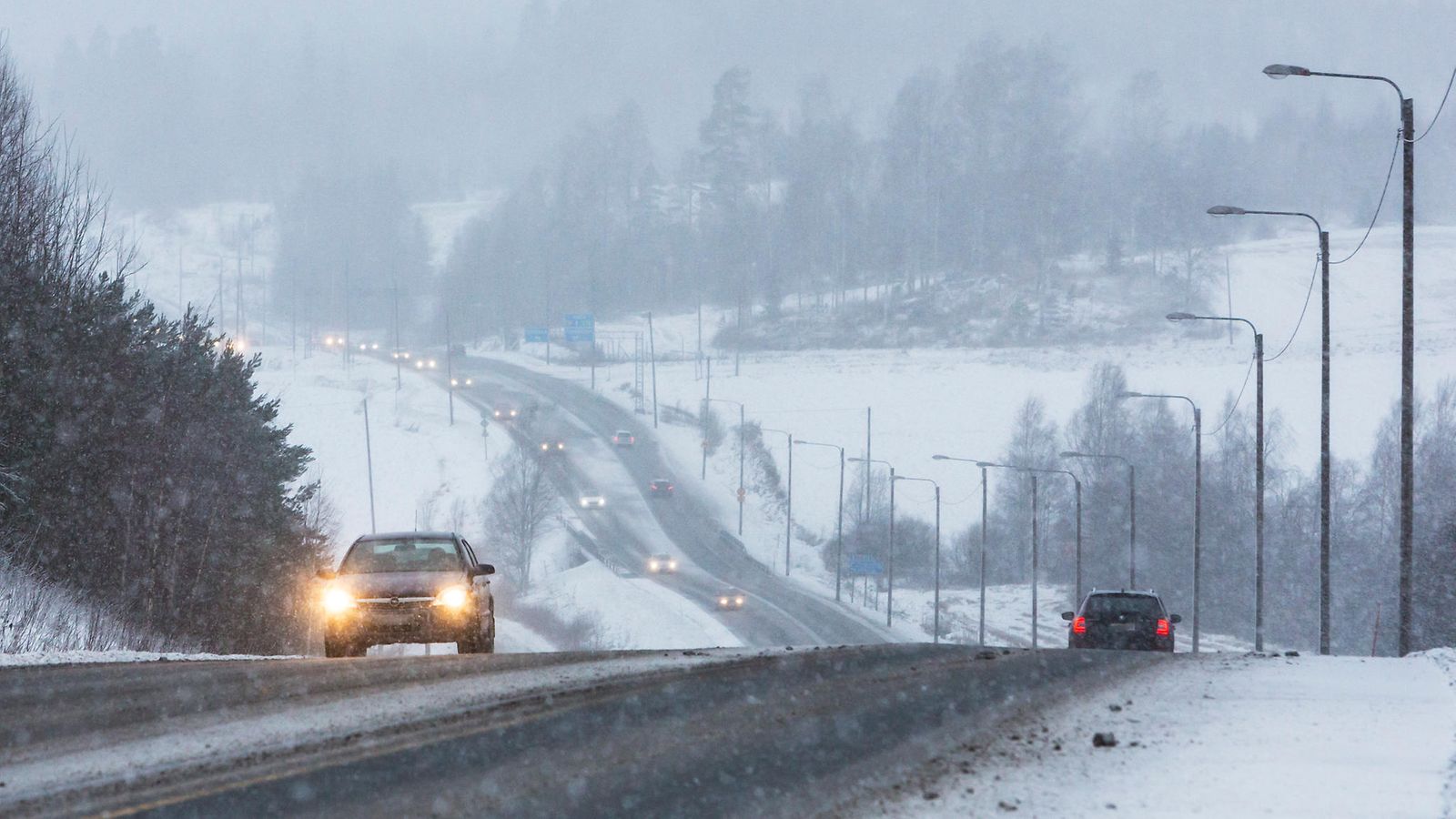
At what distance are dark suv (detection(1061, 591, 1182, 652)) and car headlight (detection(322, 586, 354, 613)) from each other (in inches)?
484

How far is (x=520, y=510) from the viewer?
8438 centimetres

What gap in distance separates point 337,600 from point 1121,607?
13.2 m

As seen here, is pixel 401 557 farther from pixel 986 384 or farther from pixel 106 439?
pixel 986 384

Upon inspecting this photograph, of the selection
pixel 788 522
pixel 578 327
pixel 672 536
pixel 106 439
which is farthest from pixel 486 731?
pixel 578 327

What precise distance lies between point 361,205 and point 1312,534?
141 m

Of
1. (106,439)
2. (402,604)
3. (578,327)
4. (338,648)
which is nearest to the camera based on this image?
(402,604)

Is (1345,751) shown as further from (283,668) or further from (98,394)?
(98,394)

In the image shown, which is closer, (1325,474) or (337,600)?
(337,600)

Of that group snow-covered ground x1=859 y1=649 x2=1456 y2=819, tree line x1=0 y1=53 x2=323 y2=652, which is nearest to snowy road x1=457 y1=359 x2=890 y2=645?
tree line x1=0 y1=53 x2=323 y2=652

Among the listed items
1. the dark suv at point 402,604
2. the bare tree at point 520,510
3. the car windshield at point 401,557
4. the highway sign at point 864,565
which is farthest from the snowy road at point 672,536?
the dark suv at point 402,604

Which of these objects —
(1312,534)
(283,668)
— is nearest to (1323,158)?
(1312,534)

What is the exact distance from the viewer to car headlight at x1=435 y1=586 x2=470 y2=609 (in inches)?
709

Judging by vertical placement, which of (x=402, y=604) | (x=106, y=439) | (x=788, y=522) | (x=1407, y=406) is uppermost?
(x=1407, y=406)

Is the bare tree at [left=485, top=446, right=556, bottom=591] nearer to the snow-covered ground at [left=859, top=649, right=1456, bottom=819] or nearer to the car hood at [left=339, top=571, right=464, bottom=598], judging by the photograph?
the car hood at [left=339, top=571, right=464, bottom=598]
